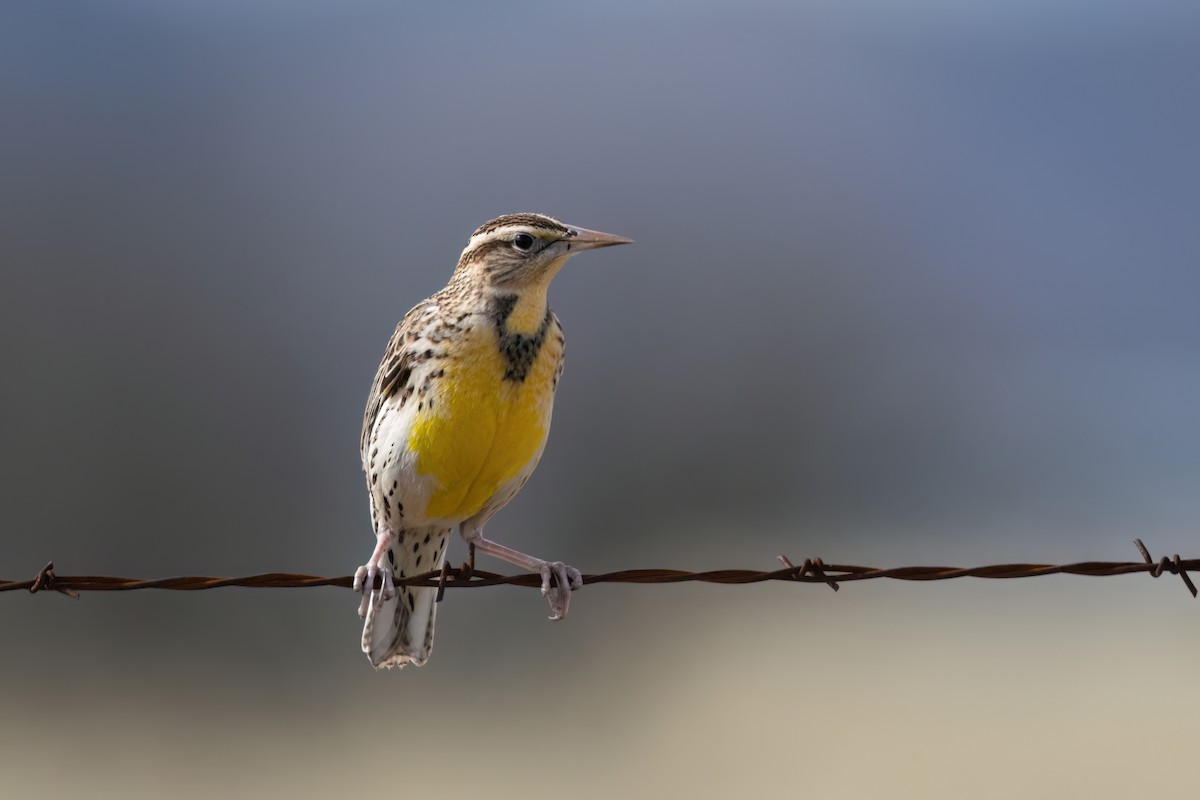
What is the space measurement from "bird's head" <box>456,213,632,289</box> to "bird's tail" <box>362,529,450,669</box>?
68 cm

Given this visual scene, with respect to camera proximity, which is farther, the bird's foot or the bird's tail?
the bird's tail

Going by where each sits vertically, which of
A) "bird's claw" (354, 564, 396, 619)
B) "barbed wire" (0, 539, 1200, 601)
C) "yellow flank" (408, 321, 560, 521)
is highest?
"yellow flank" (408, 321, 560, 521)

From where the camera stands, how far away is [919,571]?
8.59ft

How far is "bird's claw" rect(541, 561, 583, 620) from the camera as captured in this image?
3158mm

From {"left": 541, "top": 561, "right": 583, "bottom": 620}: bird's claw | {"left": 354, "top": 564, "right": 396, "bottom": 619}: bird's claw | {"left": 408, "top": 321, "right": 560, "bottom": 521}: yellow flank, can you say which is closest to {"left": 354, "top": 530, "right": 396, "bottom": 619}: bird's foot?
{"left": 354, "top": 564, "right": 396, "bottom": 619}: bird's claw

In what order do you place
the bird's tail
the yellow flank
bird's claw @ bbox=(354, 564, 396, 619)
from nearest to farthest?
the yellow flank
bird's claw @ bbox=(354, 564, 396, 619)
the bird's tail

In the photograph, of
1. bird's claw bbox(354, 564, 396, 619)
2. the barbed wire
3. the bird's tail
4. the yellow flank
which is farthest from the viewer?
the bird's tail

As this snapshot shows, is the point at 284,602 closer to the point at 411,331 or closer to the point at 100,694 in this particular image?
the point at 100,694

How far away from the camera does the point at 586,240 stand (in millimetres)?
3270

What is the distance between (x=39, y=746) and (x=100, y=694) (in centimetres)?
101

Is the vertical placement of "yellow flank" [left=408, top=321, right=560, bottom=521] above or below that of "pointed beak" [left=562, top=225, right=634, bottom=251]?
below

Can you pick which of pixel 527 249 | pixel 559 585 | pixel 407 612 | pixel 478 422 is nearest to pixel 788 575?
pixel 559 585

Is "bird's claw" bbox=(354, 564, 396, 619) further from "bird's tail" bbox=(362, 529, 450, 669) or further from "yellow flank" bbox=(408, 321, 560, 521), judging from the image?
"yellow flank" bbox=(408, 321, 560, 521)

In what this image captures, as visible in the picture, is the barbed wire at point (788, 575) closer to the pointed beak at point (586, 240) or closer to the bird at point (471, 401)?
the bird at point (471, 401)
